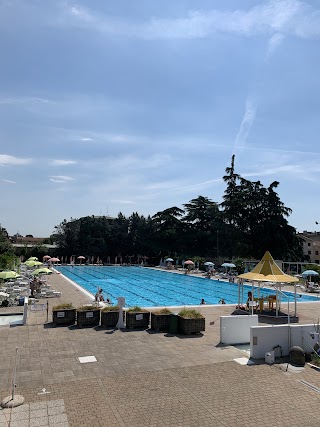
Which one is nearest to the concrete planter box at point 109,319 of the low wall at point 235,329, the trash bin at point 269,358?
the low wall at point 235,329

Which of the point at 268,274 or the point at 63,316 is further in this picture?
the point at 268,274

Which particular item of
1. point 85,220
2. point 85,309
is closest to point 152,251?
point 85,220

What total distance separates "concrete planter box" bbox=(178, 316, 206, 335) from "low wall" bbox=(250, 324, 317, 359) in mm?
2885

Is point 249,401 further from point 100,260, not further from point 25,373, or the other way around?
point 100,260

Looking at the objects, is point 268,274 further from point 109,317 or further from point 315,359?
point 109,317

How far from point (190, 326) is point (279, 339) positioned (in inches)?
126

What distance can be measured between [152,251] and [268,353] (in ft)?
180

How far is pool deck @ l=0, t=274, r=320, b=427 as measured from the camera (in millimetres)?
6473

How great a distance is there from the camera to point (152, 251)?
64312 millimetres

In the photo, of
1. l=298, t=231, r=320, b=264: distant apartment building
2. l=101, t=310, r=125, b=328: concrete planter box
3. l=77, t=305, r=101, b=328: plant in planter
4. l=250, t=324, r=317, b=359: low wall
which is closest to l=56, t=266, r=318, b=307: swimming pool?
l=77, t=305, r=101, b=328: plant in planter

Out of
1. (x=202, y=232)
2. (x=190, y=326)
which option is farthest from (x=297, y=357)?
(x=202, y=232)

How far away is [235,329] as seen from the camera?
38.1 ft

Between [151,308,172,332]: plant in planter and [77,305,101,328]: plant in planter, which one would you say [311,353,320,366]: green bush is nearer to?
[151,308,172,332]: plant in planter

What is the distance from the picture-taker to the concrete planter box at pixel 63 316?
13.3m
